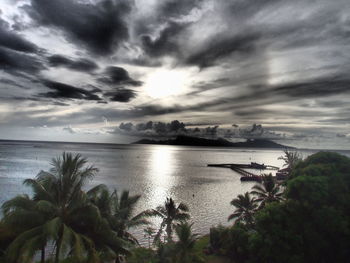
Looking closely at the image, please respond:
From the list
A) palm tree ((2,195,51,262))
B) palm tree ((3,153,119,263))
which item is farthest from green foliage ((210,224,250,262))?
palm tree ((2,195,51,262))

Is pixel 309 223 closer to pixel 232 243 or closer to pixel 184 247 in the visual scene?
pixel 232 243

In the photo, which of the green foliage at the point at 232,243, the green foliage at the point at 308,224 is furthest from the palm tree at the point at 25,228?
the green foliage at the point at 232,243

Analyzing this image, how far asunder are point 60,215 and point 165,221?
17208 mm

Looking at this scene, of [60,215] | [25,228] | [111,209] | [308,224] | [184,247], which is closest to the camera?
[25,228]

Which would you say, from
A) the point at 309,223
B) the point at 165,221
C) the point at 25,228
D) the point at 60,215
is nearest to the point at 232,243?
the point at 165,221

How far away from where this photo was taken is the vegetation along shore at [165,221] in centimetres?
1285

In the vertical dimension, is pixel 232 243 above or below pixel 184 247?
below

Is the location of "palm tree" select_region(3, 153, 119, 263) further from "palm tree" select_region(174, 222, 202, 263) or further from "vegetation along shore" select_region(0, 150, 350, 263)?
"palm tree" select_region(174, 222, 202, 263)

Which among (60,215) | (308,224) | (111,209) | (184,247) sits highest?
(60,215)

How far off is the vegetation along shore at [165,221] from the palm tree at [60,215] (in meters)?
0.05

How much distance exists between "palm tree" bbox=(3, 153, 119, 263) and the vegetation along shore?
0.05 meters

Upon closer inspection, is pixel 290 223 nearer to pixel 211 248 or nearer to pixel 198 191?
pixel 211 248

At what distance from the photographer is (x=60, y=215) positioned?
45.2 feet

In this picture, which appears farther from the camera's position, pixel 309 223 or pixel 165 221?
pixel 165 221
